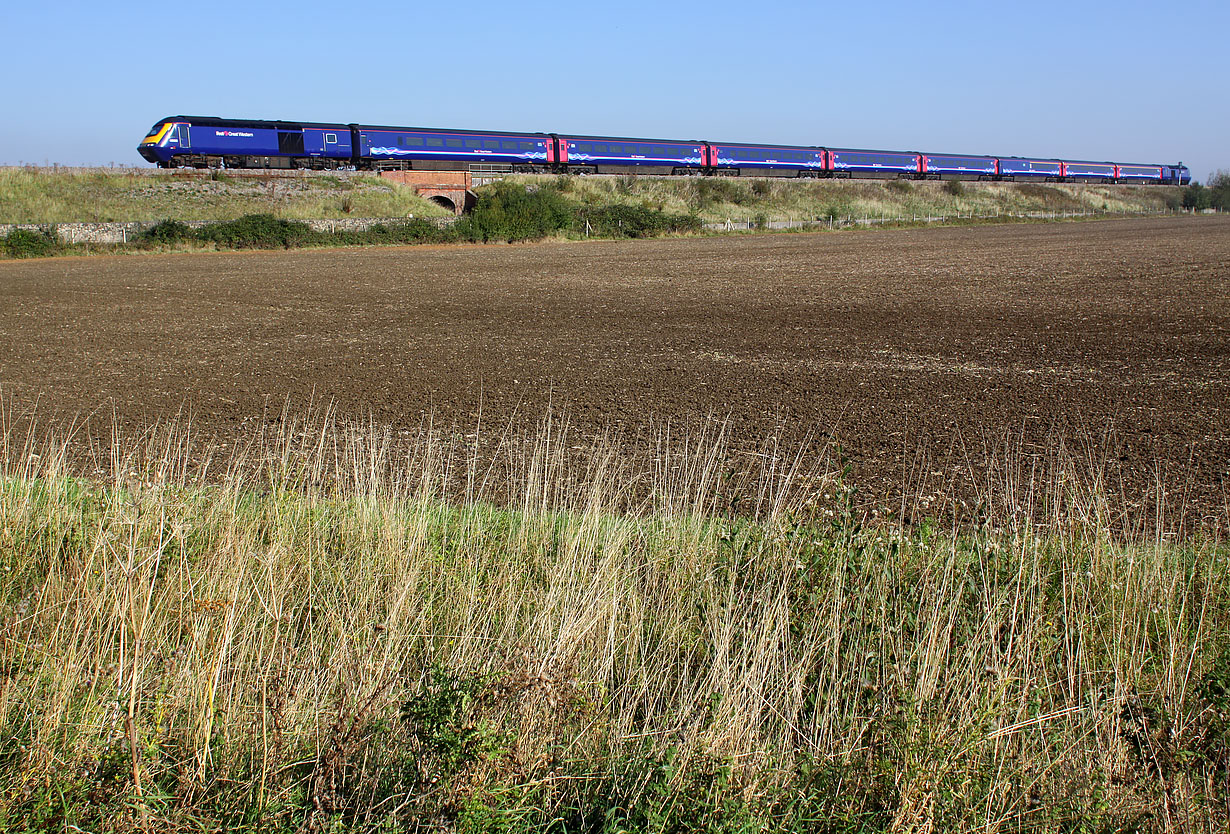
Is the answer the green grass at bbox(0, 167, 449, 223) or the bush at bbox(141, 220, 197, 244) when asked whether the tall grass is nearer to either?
the bush at bbox(141, 220, 197, 244)

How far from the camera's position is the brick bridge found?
5603 centimetres

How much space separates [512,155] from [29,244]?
29837 millimetres

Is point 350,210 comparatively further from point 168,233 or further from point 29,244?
point 29,244

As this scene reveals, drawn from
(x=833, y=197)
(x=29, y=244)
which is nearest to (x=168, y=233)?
(x=29, y=244)

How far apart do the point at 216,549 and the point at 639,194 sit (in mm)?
61795

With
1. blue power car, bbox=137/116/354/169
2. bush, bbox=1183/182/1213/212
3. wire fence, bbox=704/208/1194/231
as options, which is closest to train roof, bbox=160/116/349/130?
blue power car, bbox=137/116/354/169

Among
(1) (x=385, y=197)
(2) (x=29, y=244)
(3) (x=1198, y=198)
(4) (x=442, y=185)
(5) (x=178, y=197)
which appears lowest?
(2) (x=29, y=244)

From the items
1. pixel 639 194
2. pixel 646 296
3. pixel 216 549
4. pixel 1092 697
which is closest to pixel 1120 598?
pixel 1092 697

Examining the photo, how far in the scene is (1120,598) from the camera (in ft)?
14.8

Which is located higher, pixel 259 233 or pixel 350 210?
pixel 350 210

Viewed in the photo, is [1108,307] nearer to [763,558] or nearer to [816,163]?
[763,558]

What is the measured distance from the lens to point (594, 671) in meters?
4.08

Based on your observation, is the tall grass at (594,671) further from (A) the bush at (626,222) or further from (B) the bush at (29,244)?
(A) the bush at (626,222)

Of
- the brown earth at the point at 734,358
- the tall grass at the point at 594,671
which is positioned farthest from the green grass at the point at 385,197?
Result: the tall grass at the point at 594,671
